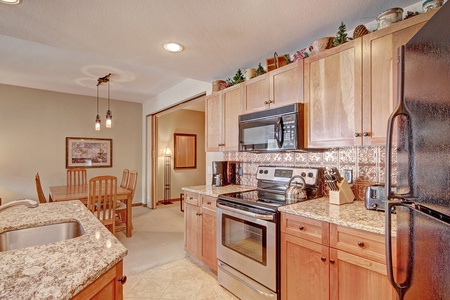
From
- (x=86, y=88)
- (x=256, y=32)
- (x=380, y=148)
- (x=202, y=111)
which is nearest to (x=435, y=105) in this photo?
(x=380, y=148)

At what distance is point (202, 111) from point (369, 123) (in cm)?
566

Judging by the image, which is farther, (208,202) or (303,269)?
(208,202)

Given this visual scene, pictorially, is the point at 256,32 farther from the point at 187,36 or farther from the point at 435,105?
the point at 435,105

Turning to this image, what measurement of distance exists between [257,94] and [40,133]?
15.2ft

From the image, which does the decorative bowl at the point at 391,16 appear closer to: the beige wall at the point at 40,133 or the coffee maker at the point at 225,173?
the coffee maker at the point at 225,173

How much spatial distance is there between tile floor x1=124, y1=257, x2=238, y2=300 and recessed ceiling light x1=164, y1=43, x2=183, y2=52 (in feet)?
7.58

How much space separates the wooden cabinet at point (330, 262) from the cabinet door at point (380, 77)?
672 millimetres

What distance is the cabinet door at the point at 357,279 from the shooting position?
4.11ft

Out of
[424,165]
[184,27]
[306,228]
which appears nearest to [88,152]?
[184,27]

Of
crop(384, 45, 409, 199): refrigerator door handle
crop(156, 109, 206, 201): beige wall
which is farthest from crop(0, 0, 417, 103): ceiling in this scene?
crop(156, 109, 206, 201): beige wall

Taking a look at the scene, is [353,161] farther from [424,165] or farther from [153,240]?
[153,240]

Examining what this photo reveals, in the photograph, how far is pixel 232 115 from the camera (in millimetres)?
2732

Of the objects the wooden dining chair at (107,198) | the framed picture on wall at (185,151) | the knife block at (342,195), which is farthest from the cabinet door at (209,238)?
the framed picture on wall at (185,151)

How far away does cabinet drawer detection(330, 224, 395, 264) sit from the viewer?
49.7 inches
